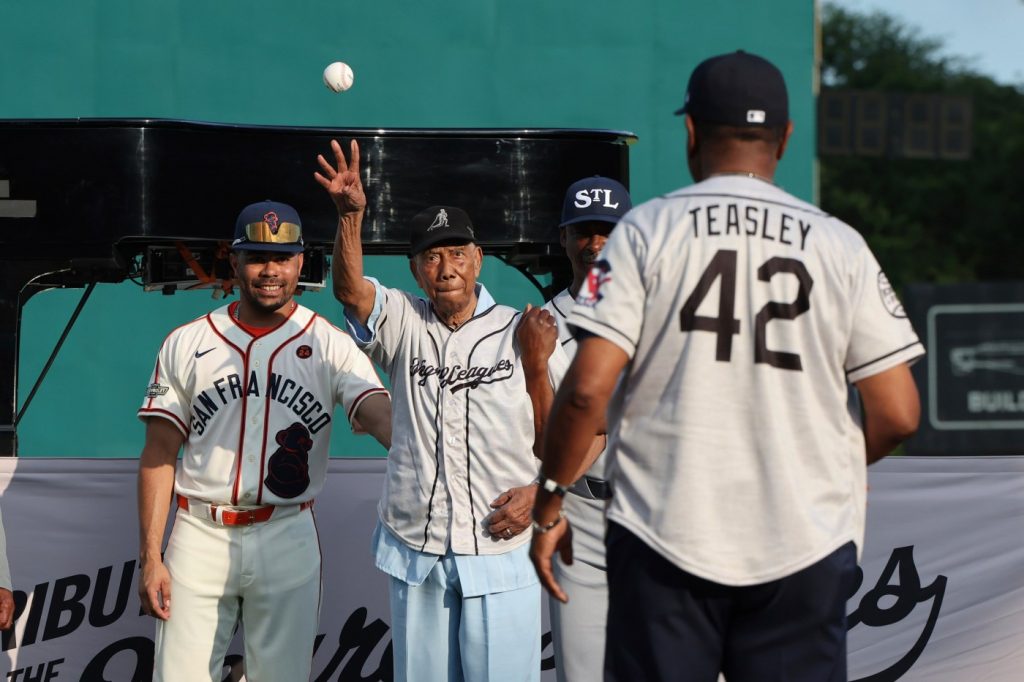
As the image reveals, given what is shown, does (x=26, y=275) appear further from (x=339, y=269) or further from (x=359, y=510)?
(x=339, y=269)

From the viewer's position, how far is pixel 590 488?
479cm

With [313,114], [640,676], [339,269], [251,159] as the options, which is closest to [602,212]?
[339,269]

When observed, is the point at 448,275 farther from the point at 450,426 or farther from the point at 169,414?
the point at 169,414

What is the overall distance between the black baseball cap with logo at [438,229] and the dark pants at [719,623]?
185 cm

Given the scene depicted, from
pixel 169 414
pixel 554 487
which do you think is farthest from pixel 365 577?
pixel 554 487

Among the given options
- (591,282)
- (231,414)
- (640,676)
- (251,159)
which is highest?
(251,159)

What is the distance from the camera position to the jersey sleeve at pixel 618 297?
3127mm

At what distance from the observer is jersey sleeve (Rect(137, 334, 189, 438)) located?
5.02 metres

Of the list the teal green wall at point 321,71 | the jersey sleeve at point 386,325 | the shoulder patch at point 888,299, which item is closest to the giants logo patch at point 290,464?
the jersey sleeve at point 386,325

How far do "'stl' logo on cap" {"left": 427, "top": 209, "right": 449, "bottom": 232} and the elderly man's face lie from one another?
8cm

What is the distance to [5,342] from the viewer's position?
22.6 feet

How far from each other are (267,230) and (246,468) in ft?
2.90

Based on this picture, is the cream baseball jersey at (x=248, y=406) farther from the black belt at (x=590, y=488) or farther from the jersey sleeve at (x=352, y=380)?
the black belt at (x=590, y=488)

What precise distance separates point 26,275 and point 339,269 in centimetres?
319
